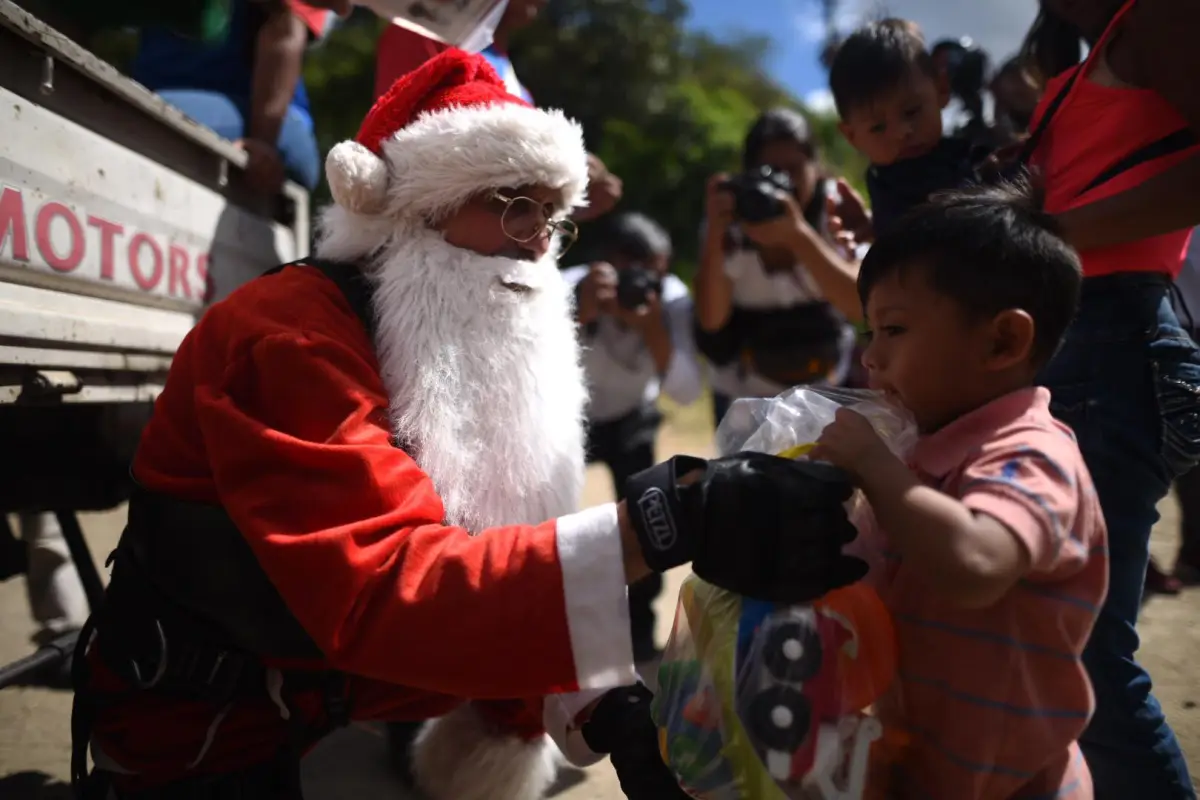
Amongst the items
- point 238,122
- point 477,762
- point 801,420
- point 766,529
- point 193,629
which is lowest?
point 477,762

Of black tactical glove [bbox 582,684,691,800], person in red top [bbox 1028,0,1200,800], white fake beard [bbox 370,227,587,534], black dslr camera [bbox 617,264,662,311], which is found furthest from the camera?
black dslr camera [bbox 617,264,662,311]

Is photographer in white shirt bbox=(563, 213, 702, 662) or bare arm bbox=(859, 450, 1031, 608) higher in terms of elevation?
photographer in white shirt bbox=(563, 213, 702, 662)

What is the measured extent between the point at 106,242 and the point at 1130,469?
227 centimetres

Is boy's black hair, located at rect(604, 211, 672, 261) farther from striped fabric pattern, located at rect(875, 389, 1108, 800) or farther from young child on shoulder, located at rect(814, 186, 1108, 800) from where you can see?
striped fabric pattern, located at rect(875, 389, 1108, 800)

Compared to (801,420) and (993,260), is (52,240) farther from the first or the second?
(993,260)

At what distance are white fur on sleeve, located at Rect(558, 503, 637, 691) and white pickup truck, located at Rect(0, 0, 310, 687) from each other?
1.25 meters

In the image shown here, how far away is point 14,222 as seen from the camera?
72.9 inches

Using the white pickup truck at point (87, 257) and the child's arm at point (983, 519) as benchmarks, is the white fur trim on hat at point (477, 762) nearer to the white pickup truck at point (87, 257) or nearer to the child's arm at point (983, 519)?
the white pickup truck at point (87, 257)

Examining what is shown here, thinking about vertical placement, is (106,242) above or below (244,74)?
below

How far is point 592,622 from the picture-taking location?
1319 mm

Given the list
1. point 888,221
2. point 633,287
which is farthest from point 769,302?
point 888,221

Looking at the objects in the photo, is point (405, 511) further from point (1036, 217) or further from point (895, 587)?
point (1036, 217)

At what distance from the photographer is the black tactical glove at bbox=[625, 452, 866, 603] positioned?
3.75 ft

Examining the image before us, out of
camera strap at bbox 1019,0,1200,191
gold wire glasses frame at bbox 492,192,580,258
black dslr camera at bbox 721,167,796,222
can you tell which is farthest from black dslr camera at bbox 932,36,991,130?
gold wire glasses frame at bbox 492,192,580,258
